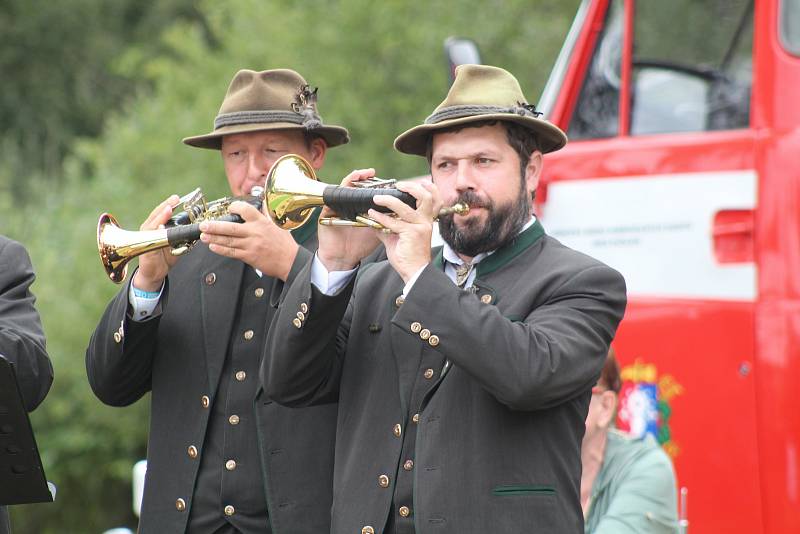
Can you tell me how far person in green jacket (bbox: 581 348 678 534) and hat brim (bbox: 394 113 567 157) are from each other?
127cm

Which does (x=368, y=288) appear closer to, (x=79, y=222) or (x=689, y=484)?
(x=689, y=484)

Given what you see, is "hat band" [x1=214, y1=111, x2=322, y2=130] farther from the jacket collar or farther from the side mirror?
the side mirror

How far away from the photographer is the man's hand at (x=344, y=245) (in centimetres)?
395

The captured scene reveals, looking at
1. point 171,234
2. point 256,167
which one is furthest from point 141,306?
point 256,167

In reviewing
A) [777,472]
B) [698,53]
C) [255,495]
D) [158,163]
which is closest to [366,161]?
[158,163]

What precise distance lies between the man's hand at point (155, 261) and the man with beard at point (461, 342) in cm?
52

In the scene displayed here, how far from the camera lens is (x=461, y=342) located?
3486 millimetres

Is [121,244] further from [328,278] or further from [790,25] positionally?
[790,25]

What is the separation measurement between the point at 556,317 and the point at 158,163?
1027cm

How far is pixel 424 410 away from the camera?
3.71 m

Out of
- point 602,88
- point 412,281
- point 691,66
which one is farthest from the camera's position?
point 602,88

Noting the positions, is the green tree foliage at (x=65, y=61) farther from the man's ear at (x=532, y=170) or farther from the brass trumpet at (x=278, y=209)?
the man's ear at (x=532, y=170)

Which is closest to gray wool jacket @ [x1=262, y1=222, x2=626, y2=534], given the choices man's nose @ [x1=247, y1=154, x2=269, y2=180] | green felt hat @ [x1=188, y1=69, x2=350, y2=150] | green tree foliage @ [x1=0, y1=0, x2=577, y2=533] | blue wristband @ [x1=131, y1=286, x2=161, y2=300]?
blue wristband @ [x1=131, y1=286, x2=161, y2=300]

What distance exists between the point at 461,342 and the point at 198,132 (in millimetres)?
9335
